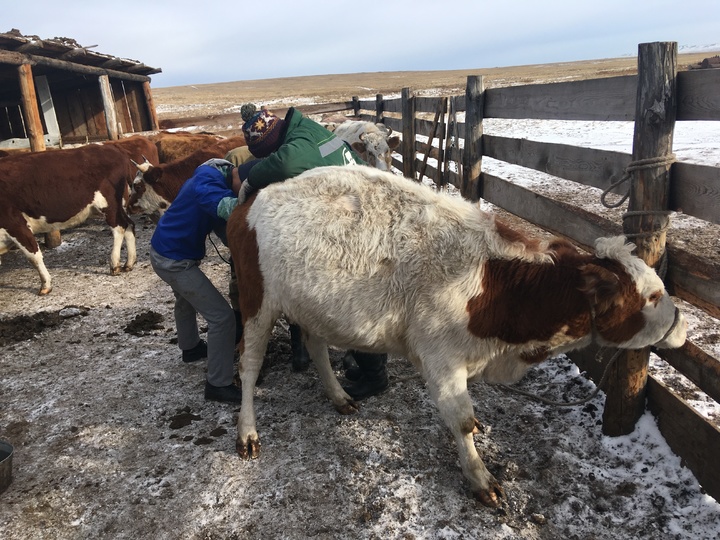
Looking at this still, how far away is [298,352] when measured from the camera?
15.2 ft

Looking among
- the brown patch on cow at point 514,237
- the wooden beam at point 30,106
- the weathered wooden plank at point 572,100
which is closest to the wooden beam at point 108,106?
the wooden beam at point 30,106

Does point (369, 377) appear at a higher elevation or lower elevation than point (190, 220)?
lower

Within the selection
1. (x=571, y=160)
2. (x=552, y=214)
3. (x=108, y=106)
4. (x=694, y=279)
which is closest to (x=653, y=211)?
(x=694, y=279)

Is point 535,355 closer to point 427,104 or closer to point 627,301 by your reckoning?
point 627,301

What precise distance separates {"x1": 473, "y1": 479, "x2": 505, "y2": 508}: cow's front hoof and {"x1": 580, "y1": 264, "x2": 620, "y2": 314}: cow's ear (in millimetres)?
1222

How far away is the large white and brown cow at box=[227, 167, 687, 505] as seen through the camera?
109 inches

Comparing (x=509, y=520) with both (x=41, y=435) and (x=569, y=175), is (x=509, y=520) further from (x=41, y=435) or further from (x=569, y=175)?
(x=41, y=435)

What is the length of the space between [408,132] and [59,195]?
19.5 feet

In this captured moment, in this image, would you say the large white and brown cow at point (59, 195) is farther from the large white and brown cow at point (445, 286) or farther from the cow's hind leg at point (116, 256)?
the large white and brown cow at point (445, 286)

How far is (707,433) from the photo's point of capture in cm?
273

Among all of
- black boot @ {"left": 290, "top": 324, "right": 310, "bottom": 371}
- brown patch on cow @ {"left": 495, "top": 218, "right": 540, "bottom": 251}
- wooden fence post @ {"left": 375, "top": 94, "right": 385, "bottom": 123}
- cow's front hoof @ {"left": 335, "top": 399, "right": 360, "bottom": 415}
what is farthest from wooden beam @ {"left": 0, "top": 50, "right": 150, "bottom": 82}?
brown patch on cow @ {"left": 495, "top": 218, "right": 540, "bottom": 251}

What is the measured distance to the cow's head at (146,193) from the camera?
8250 mm

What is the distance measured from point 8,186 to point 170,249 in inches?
180

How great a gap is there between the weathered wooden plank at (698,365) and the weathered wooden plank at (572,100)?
4.66 ft
